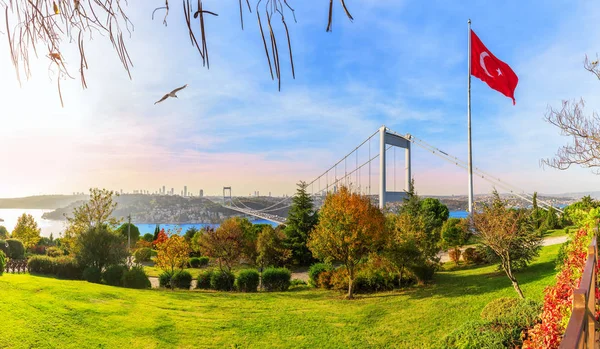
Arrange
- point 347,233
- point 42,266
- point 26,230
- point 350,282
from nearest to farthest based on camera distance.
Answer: point 347,233 → point 350,282 → point 42,266 → point 26,230

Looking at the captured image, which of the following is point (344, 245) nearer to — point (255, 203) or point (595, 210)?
point (595, 210)

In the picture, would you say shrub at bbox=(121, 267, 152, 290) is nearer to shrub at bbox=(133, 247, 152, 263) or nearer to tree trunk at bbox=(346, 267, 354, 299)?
tree trunk at bbox=(346, 267, 354, 299)

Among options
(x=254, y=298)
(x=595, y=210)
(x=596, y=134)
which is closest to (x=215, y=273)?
(x=254, y=298)

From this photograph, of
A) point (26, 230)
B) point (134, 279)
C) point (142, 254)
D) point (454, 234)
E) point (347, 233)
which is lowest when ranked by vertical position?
point (142, 254)

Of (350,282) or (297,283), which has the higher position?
(350,282)

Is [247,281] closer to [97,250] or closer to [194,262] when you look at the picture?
[97,250]

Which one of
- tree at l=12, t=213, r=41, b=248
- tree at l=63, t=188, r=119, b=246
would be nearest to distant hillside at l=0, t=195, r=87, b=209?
tree at l=12, t=213, r=41, b=248

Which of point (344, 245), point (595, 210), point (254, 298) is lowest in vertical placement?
point (254, 298)

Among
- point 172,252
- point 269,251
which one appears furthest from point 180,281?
point 269,251
